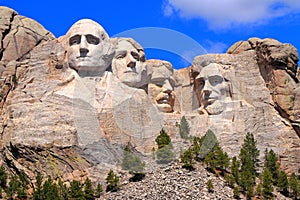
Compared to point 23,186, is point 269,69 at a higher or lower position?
higher

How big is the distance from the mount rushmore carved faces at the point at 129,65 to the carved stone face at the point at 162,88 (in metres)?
0.66

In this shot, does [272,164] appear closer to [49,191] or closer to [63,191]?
[63,191]

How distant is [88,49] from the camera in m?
24.8

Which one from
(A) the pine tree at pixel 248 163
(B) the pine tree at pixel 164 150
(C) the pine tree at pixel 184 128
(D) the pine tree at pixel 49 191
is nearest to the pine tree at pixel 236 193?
(A) the pine tree at pixel 248 163

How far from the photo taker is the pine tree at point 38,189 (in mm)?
22188

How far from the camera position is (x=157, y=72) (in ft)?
89.3

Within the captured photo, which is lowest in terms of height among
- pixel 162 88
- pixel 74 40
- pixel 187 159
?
pixel 187 159

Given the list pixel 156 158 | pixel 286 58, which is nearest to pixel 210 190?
pixel 156 158

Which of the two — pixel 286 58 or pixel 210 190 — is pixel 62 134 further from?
pixel 286 58

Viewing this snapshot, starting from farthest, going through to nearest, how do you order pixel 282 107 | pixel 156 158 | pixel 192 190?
pixel 282 107
pixel 156 158
pixel 192 190

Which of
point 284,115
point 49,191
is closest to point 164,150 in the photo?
point 49,191

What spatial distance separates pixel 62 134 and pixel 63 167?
32.7 inches

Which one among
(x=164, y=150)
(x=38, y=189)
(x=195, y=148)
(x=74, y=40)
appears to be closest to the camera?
Answer: (x=38, y=189)

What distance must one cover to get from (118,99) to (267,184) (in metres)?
4.42
